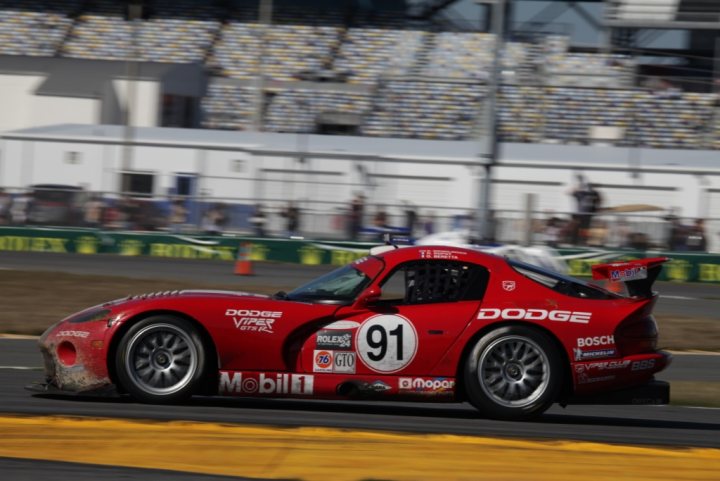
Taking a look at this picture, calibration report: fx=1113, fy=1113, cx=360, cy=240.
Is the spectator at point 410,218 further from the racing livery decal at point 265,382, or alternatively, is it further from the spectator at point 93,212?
the racing livery decal at point 265,382

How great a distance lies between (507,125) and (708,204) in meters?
9.72

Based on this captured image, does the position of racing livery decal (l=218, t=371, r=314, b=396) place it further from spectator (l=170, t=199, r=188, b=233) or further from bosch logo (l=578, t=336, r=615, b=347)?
spectator (l=170, t=199, r=188, b=233)

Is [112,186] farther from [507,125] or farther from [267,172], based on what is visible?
[507,125]

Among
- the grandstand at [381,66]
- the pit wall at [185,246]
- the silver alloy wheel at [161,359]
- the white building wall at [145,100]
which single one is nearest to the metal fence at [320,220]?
the pit wall at [185,246]

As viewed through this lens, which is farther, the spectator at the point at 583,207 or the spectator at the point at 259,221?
the spectator at the point at 259,221

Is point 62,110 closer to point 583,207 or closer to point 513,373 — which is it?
point 583,207

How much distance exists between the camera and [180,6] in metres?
40.7

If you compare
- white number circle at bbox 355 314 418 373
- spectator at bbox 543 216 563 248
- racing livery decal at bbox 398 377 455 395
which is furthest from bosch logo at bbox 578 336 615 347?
spectator at bbox 543 216 563 248

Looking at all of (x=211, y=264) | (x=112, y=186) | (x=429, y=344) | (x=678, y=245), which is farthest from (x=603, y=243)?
(x=429, y=344)

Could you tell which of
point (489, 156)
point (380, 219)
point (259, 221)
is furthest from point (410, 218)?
point (259, 221)

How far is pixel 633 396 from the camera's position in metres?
6.95

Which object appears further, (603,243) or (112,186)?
(112,186)

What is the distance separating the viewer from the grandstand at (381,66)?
3186cm

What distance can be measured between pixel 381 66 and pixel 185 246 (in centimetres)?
1502
